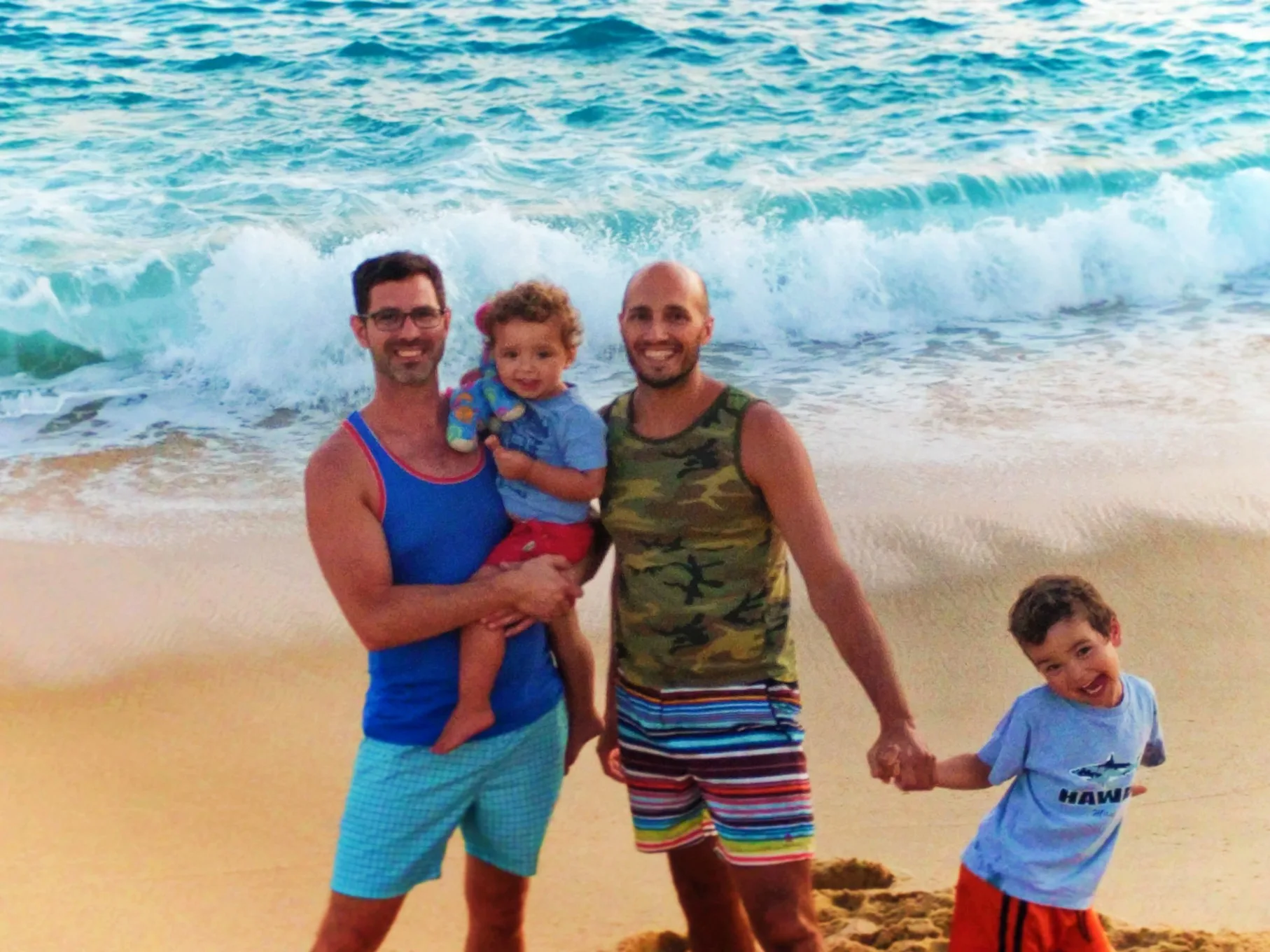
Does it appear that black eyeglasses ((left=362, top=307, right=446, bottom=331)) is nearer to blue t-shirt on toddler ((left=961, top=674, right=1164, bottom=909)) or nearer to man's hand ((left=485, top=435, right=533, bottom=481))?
man's hand ((left=485, top=435, right=533, bottom=481))

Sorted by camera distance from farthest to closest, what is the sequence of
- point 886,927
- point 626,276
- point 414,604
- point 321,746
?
point 626,276
point 321,746
point 886,927
point 414,604

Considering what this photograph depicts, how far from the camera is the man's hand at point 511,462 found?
2.95 meters

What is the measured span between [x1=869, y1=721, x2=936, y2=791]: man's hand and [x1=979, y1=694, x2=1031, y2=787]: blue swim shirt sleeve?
5.6 inches

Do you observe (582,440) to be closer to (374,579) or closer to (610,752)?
(374,579)

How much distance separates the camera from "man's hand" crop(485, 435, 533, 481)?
2.95m

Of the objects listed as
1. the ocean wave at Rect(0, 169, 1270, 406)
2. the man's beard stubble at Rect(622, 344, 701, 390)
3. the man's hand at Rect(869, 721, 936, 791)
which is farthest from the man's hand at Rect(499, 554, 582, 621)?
the ocean wave at Rect(0, 169, 1270, 406)

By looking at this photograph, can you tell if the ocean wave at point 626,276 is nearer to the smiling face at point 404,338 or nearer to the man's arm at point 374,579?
the smiling face at point 404,338

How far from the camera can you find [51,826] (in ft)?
13.8

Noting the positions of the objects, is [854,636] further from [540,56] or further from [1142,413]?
[540,56]

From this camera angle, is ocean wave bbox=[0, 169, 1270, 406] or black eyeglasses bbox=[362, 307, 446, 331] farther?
ocean wave bbox=[0, 169, 1270, 406]

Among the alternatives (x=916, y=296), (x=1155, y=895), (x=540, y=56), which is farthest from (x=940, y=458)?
(x=540, y=56)

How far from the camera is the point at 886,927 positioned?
3.64 m

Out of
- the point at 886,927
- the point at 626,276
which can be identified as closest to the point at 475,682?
the point at 886,927

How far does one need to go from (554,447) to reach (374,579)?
49 cm
